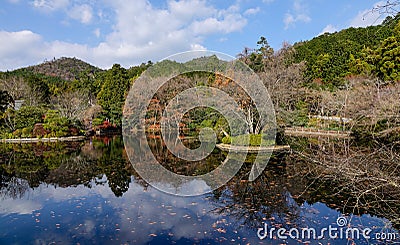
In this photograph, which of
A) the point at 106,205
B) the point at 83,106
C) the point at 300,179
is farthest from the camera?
the point at 83,106

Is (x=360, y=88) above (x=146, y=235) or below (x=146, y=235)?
above

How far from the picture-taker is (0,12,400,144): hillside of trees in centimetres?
1385

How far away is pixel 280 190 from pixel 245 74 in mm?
7379

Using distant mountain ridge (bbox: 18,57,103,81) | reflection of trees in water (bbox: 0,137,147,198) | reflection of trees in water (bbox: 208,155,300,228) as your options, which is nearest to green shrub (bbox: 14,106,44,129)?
reflection of trees in water (bbox: 0,137,147,198)

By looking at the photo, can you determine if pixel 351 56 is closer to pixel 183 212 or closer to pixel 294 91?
pixel 294 91

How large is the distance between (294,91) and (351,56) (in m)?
11.6

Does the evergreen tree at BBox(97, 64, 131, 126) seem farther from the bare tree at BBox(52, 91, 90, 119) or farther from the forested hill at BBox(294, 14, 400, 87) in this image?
the forested hill at BBox(294, 14, 400, 87)

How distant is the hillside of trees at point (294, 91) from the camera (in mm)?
13847

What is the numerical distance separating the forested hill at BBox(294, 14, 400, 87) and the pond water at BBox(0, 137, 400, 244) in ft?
47.6

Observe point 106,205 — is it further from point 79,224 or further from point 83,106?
point 83,106

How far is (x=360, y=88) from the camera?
15.7 metres

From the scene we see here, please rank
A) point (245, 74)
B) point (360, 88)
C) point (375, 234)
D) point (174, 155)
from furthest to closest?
1. point (360, 88)
2. point (245, 74)
3. point (174, 155)
4. point (375, 234)

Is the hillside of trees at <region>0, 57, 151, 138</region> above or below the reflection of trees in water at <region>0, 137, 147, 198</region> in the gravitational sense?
above

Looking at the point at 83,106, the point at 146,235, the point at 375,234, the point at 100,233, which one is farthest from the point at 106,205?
the point at 83,106
